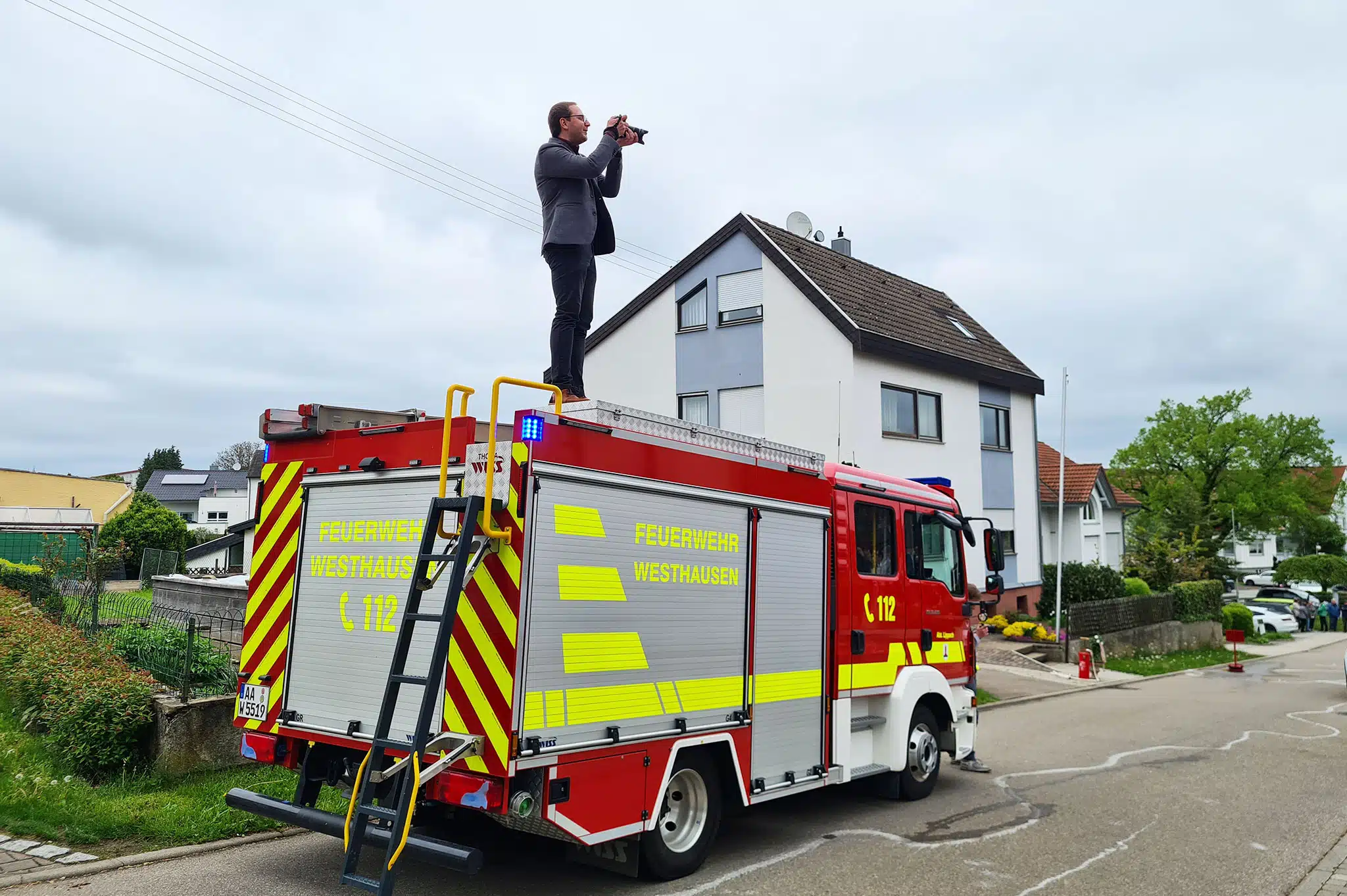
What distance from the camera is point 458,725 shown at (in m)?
5.05

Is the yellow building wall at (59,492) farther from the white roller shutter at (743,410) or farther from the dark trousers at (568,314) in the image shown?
the dark trousers at (568,314)

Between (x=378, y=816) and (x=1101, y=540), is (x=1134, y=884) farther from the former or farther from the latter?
(x=1101, y=540)

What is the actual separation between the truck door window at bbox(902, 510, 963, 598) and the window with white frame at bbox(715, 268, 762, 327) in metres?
11.9

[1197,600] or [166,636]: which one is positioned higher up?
[1197,600]

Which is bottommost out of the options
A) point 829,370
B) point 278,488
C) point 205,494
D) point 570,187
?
point 278,488

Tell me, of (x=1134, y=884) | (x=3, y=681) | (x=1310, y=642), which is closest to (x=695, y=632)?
(x=1134, y=884)

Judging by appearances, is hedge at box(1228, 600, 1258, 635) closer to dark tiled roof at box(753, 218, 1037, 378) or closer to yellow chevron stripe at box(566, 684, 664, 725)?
dark tiled roof at box(753, 218, 1037, 378)

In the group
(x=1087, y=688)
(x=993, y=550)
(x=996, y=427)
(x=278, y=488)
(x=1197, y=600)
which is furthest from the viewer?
(x=1197, y=600)

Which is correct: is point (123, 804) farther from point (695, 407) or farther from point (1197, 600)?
point (1197, 600)

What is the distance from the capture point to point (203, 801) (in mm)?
Result: 6949

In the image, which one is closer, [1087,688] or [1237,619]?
[1087,688]

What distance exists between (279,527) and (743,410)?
48.7 feet

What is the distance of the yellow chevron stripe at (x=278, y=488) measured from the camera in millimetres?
6258

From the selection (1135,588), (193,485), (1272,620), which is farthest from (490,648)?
(193,485)
